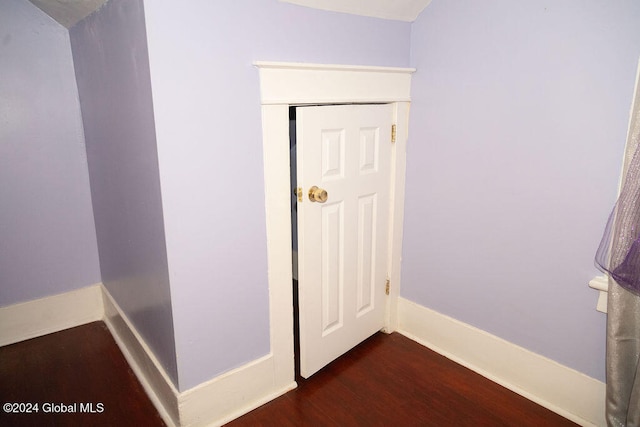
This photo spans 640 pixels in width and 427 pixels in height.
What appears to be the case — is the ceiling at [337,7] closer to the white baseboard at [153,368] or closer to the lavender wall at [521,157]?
the lavender wall at [521,157]

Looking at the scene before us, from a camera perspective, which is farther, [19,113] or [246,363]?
[19,113]

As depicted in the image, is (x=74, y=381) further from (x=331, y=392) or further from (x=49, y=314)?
(x=331, y=392)

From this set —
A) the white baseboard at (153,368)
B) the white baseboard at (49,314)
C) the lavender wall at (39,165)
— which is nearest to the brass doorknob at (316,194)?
the white baseboard at (153,368)

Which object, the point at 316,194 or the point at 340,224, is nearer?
the point at 316,194

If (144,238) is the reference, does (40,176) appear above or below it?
above

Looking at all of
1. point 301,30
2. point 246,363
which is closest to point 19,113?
point 301,30

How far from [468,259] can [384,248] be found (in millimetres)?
460

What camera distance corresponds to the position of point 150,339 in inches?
75.7

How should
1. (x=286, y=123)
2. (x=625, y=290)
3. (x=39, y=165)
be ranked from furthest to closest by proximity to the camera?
(x=39, y=165) → (x=286, y=123) → (x=625, y=290)

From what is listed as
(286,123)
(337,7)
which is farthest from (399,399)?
(337,7)

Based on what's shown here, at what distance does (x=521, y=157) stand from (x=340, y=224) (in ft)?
2.90

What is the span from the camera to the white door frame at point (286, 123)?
1673mm

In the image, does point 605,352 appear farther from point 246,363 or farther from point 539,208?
point 246,363

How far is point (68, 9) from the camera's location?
6.47ft
